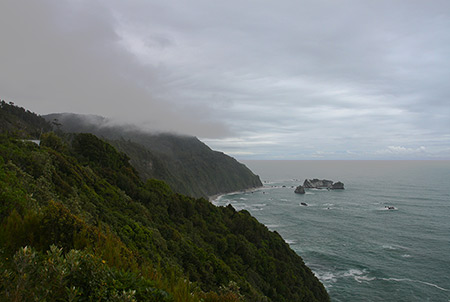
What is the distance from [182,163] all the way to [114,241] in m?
139

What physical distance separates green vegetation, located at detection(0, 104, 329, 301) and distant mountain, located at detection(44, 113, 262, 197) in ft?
A: 212

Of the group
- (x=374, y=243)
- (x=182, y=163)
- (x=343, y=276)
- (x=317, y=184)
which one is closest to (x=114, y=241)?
(x=343, y=276)

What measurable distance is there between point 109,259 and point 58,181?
1469cm

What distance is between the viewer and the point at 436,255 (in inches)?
1746

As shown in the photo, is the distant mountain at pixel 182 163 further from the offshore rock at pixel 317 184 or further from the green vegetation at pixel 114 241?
the green vegetation at pixel 114 241

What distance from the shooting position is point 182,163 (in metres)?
144

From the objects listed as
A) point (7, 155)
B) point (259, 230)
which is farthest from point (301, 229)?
point (7, 155)

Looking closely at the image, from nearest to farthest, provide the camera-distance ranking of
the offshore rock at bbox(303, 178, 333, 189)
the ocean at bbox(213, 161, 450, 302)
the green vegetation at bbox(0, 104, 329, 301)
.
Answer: the green vegetation at bbox(0, 104, 329, 301), the ocean at bbox(213, 161, 450, 302), the offshore rock at bbox(303, 178, 333, 189)

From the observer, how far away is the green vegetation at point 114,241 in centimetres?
382

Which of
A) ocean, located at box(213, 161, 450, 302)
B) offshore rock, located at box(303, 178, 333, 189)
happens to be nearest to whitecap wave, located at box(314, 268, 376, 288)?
ocean, located at box(213, 161, 450, 302)

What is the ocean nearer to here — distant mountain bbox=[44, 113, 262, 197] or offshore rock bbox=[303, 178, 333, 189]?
distant mountain bbox=[44, 113, 262, 197]

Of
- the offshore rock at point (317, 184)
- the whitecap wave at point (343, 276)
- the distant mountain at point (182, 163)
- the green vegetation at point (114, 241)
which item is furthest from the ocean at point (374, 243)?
the offshore rock at point (317, 184)

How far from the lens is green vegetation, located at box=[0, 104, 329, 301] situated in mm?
3824

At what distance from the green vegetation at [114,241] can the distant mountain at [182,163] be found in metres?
64.7
